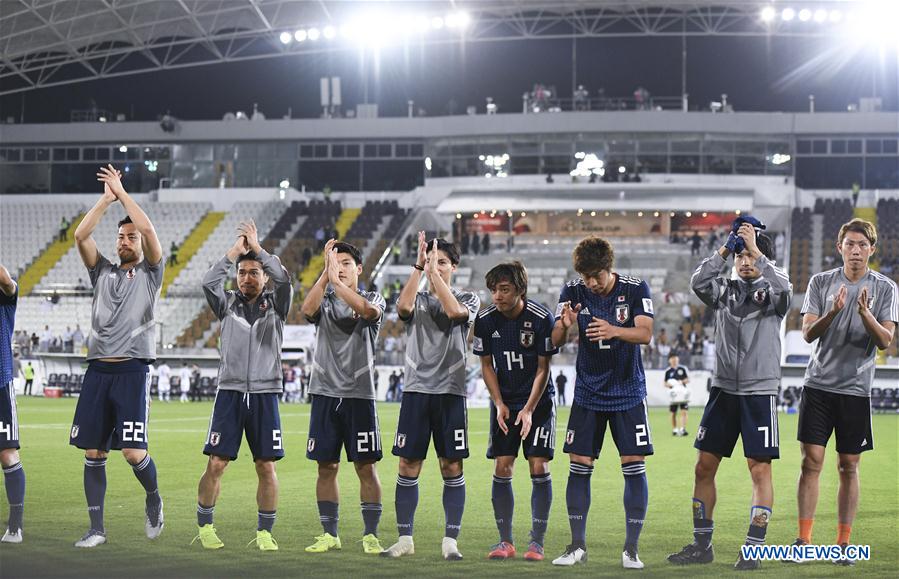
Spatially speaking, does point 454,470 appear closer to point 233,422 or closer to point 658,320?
point 233,422

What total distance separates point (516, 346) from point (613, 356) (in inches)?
31.4

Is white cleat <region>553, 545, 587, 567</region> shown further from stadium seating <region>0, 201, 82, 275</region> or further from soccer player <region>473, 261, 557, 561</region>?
stadium seating <region>0, 201, 82, 275</region>

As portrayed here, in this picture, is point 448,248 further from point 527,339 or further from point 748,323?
point 748,323

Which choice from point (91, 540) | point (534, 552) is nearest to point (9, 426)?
point (91, 540)

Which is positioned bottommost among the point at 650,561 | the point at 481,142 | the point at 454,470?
the point at 650,561

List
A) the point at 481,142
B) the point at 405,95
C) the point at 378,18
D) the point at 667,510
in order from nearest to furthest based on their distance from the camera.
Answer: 1. the point at 667,510
2. the point at 378,18
3. the point at 481,142
4. the point at 405,95

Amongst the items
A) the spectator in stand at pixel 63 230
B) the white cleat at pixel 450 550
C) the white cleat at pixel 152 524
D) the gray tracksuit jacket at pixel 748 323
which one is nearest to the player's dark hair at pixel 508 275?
the gray tracksuit jacket at pixel 748 323

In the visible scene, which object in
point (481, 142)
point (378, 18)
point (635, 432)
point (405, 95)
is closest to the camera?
point (635, 432)

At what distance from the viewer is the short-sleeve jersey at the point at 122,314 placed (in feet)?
30.9

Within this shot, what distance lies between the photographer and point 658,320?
44.6 meters

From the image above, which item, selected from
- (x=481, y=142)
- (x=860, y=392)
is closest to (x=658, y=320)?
(x=481, y=142)

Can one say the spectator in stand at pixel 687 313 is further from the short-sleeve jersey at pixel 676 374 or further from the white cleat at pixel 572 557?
the white cleat at pixel 572 557

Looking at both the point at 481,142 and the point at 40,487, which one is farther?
the point at 481,142

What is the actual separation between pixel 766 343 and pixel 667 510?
371 centimetres
